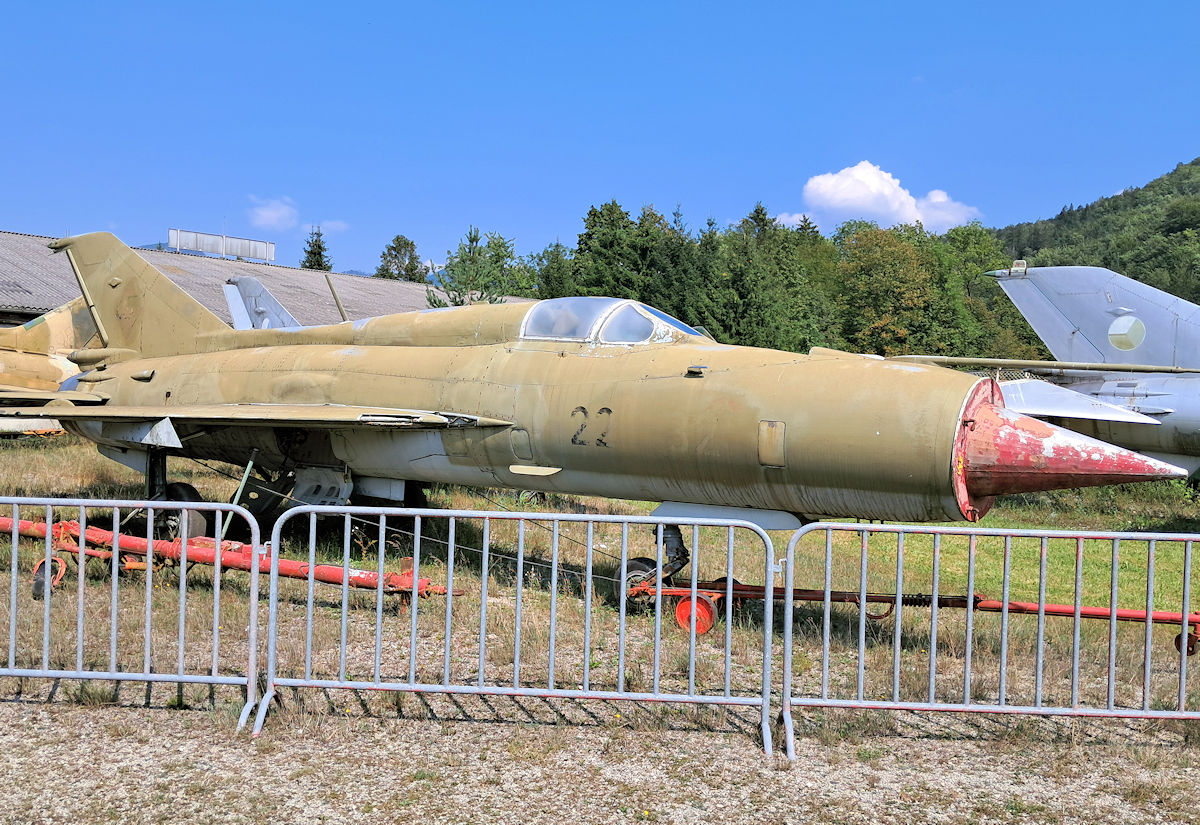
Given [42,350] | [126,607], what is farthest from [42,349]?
[126,607]

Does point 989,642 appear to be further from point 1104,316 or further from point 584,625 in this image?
point 1104,316

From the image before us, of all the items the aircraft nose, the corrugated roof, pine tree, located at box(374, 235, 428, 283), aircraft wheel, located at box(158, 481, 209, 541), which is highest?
pine tree, located at box(374, 235, 428, 283)

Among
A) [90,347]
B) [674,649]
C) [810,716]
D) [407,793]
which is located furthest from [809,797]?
[90,347]

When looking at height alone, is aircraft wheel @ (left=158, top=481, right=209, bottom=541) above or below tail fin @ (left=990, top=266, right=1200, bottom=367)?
below

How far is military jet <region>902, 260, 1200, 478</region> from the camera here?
13.2 meters

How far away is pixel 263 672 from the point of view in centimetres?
505

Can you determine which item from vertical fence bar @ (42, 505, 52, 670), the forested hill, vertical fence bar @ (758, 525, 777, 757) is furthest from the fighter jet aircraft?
the forested hill

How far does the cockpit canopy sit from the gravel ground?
10.7ft

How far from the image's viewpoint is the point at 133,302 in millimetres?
10898

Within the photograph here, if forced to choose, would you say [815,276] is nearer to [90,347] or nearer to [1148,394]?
[1148,394]

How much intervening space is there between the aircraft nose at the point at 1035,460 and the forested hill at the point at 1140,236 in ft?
179

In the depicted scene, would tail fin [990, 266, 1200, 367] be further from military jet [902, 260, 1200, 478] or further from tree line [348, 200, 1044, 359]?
tree line [348, 200, 1044, 359]

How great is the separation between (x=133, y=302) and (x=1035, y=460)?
402 inches

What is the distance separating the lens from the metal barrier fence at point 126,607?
4641mm
